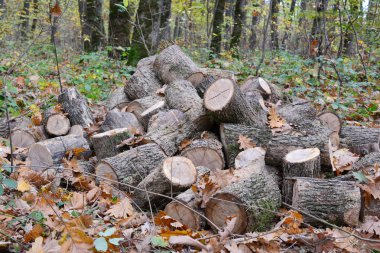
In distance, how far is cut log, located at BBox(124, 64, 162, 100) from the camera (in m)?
6.91

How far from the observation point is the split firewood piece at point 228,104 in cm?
507

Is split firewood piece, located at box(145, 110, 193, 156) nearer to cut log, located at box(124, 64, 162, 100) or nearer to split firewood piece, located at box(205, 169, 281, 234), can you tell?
cut log, located at box(124, 64, 162, 100)

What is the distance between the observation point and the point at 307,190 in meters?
3.91

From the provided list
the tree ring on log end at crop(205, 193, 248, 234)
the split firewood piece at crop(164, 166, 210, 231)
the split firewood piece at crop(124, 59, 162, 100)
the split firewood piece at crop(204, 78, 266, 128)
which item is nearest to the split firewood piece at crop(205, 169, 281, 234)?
the tree ring on log end at crop(205, 193, 248, 234)

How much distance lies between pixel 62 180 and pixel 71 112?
189 centimetres

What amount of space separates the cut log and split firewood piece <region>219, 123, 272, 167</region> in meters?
2.20

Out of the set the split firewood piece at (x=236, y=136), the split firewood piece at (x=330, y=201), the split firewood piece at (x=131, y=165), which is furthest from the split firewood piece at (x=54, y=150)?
the split firewood piece at (x=330, y=201)

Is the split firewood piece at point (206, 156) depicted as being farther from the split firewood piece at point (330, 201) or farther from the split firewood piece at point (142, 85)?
the split firewood piece at point (142, 85)

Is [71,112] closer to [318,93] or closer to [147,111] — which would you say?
[147,111]

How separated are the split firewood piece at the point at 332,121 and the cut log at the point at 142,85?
2899 millimetres

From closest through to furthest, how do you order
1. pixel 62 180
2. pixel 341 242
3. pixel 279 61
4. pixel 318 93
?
pixel 341 242, pixel 62 180, pixel 318 93, pixel 279 61

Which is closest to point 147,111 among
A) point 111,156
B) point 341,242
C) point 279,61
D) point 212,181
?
point 111,156

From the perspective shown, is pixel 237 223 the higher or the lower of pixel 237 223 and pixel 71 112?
the lower

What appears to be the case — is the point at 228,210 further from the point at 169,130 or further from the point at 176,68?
the point at 176,68
